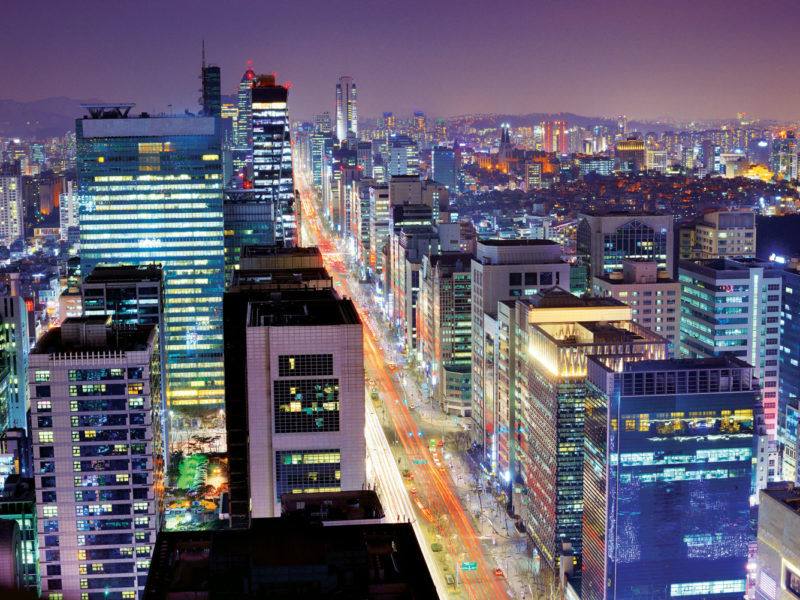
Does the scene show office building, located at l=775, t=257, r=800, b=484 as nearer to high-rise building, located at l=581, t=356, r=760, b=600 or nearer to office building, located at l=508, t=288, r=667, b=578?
office building, located at l=508, t=288, r=667, b=578

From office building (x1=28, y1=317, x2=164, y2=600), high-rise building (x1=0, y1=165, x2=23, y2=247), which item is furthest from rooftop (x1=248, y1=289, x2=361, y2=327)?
high-rise building (x1=0, y1=165, x2=23, y2=247)

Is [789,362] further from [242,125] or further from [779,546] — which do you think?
[242,125]

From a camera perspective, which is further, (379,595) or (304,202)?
(304,202)

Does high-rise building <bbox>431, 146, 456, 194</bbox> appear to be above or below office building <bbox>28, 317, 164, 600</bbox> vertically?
above

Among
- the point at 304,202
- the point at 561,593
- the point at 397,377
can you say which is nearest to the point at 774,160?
the point at 304,202

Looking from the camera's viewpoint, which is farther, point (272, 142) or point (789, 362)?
point (272, 142)

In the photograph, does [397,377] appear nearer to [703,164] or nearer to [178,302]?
[178,302]

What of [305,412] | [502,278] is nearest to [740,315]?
[502,278]
